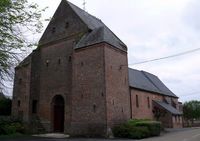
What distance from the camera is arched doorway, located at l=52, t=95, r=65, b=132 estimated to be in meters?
33.3

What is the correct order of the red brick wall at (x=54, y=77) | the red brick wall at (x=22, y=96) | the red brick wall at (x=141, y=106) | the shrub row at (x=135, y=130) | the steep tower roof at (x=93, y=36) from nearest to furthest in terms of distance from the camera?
1. the shrub row at (x=135, y=130)
2. the steep tower roof at (x=93, y=36)
3. the red brick wall at (x=54, y=77)
4. the red brick wall at (x=22, y=96)
5. the red brick wall at (x=141, y=106)

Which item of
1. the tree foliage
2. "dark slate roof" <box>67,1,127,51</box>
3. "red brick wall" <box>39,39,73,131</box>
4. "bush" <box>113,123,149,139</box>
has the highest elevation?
"dark slate roof" <box>67,1,127,51</box>

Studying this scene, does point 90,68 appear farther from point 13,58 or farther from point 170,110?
point 170,110

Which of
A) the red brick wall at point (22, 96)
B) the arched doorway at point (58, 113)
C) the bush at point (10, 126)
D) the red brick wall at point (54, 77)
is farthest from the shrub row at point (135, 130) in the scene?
the red brick wall at point (22, 96)

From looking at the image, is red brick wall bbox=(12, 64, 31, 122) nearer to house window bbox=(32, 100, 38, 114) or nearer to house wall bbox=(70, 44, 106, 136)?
house window bbox=(32, 100, 38, 114)

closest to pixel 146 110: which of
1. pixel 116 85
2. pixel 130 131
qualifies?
pixel 116 85

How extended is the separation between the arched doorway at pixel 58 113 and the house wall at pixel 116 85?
23.4ft

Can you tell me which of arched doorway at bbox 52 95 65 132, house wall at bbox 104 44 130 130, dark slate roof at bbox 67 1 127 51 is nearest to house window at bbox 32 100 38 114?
arched doorway at bbox 52 95 65 132

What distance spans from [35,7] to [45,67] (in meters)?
22.7

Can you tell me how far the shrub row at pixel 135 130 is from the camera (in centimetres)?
2627

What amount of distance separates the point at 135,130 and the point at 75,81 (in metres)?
8.53

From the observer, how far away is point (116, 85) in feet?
98.4

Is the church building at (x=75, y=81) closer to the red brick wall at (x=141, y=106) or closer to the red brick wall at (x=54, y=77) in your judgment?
the red brick wall at (x=54, y=77)

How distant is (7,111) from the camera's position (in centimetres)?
3922
